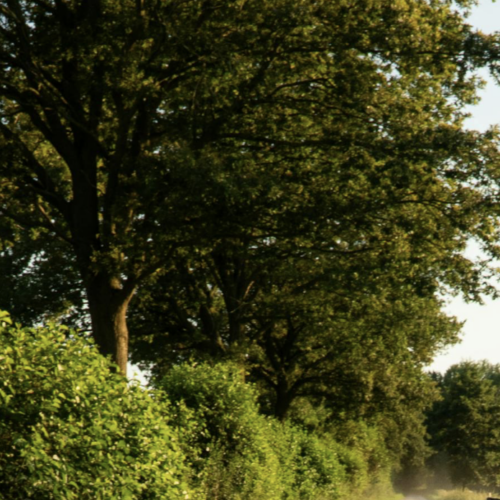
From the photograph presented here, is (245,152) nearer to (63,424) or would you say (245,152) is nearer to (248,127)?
Answer: (248,127)

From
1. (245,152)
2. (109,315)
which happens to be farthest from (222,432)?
(245,152)

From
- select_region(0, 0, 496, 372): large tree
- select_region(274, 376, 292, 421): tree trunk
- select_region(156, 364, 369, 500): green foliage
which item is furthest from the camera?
select_region(274, 376, 292, 421): tree trunk

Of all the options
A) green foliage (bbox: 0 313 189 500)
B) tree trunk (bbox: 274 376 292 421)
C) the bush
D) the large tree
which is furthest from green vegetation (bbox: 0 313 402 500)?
tree trunk (bbox: 274 376 292 421)

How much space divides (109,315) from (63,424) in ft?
38.8

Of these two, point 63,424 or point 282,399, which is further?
point 282,399

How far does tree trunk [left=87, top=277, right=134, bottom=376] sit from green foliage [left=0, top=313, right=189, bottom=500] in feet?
32.6

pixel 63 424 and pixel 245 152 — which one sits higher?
pixel 245 152

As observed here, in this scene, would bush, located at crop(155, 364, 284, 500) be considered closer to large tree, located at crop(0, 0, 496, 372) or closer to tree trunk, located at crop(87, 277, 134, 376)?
tree trunk, located at crop(87, 277, 134, 376)

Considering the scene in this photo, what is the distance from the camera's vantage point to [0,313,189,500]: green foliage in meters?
7.31

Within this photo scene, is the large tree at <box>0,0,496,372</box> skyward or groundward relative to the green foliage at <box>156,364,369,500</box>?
skyward

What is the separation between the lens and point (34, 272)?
3111cm

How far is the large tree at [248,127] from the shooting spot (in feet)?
58.2

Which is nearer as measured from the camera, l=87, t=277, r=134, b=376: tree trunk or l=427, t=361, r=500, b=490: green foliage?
l=87, t=277, r=134, b=376: tree trunk

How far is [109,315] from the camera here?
19.4 metres
